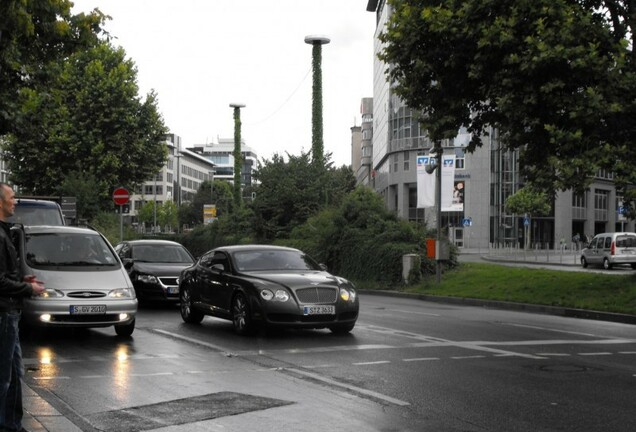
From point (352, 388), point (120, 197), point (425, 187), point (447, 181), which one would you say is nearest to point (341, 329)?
point (352, 388)

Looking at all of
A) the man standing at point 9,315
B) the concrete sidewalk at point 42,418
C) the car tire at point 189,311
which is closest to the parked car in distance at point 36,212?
the car tire at point 189,311

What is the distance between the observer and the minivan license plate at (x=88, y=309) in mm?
11945

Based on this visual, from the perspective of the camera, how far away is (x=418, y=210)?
3221 inches

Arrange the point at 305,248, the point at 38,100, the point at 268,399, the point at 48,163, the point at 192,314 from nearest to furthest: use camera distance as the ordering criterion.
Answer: the point at 268,399, the point at 38,100, the point at 192,314, the point at 305,248, the point at 48,163

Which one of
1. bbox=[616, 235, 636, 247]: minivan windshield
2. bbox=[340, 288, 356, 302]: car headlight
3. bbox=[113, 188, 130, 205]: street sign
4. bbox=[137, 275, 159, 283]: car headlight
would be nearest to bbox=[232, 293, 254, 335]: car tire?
bbox=[340, 288, 356, 302]: car headlight

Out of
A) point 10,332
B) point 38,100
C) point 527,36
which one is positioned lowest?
point 10,332

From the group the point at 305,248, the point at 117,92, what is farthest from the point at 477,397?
the point at 117,92

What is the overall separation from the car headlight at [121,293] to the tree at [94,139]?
35.0 m

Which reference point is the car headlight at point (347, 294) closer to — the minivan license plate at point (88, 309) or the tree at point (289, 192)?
the minivan license plate at point (88, 309)

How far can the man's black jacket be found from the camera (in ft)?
18.4

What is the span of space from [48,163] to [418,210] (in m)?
42.7

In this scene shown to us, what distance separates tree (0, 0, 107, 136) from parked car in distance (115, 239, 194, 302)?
506 centimetres

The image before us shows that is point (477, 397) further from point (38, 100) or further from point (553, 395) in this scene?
point (38, 100)

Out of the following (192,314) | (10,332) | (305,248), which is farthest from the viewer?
(305,248)
